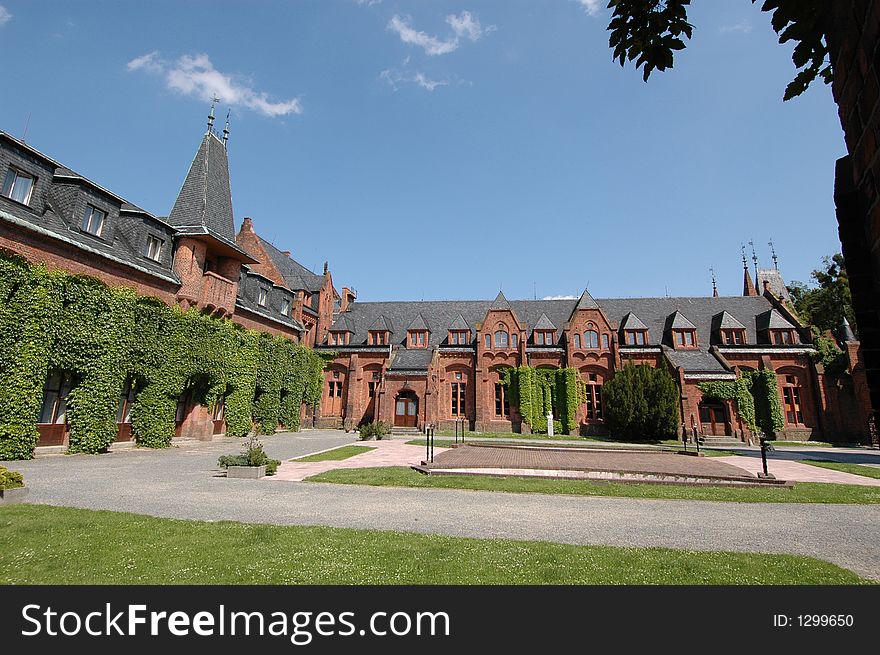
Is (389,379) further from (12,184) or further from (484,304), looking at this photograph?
(12,184)

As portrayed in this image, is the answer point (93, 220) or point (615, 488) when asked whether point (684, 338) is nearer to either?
point (615, 488)

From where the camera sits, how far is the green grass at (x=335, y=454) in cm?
1802

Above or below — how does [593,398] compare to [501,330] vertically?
below

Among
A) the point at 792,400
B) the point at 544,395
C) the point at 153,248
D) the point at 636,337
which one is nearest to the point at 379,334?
the point at 544,395

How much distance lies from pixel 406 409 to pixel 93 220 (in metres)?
25.0

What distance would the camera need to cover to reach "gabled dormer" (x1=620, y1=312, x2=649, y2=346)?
37.5 metres

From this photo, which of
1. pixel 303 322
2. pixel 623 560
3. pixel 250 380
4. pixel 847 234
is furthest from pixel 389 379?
pixel 847 234

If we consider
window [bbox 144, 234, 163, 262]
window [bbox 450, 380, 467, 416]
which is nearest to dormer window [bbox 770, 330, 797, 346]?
window [bbox 450, 380, 467, 416]

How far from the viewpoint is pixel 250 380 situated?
2811 cm

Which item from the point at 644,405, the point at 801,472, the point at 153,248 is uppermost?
the point at 153,248

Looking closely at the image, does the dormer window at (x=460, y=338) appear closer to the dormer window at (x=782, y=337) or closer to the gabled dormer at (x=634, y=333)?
the gabled dormer at (x=634, y=333)

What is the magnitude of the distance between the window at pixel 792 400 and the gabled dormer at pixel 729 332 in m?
4.24

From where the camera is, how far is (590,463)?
17.3m

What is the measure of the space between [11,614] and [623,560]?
6.76 meters
